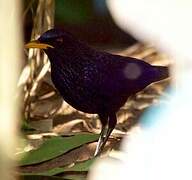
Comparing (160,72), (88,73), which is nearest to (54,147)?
(88,73)

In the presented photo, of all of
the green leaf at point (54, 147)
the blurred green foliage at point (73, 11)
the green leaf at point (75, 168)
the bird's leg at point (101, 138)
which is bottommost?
the green leaf at point (75, 168)

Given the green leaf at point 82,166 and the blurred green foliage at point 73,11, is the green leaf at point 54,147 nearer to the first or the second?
the green leaf at point 82,166

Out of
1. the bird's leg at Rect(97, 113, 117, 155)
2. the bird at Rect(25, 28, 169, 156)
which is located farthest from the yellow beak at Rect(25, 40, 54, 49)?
the bird's leg at Rect(97, 113, 117, 155)

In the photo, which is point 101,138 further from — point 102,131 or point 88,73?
point 88,73

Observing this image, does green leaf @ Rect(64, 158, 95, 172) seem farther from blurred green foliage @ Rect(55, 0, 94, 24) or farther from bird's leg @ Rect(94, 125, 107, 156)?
blurred green foliage @ Rect(55, 0, 94, 24)

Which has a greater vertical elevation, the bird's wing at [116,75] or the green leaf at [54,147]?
the bird's wing at [116,75]

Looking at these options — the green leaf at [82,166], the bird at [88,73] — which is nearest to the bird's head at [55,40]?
the bird at [88,73]

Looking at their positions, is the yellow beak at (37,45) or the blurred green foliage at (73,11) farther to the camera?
the blurred green foliage at (73,11)
